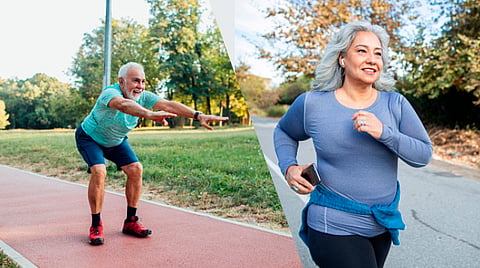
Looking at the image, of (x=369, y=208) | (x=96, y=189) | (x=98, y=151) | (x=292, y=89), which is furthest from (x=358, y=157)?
(x=292, y=89)

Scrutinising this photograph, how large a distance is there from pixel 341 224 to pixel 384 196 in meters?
0.21

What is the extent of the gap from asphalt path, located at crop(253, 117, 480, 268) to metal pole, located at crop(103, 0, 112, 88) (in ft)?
6.94

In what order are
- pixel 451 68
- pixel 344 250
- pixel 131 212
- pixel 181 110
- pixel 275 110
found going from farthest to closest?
pixel 275 110
pixel 451 68
pixel 181 110
pixel 131 212
pixel 344 250

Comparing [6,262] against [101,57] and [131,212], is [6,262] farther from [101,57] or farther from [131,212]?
[101,57]

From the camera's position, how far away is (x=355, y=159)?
6.10 feet

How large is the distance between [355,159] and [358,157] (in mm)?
14

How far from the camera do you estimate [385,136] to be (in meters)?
1.70

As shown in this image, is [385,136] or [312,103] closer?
[385,136]

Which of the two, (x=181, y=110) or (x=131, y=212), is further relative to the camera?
(x=181, y=110)

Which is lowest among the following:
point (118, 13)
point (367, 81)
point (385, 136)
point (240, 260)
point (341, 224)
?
point (240, 260)

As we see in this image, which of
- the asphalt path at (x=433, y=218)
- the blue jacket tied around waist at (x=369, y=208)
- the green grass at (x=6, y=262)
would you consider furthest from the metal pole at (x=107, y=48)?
the asphalt path at (x=433, y=218)

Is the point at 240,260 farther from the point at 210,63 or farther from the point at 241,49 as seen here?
the point at 241,49

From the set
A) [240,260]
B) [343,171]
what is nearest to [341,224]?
[343,171]

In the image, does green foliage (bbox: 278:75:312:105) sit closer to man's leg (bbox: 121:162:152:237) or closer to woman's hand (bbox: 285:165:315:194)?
man's leg (bbox: 121:162:152:237)
